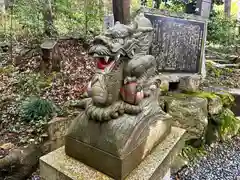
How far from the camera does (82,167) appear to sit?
1.70m

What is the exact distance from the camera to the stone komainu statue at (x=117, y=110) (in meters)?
1.53

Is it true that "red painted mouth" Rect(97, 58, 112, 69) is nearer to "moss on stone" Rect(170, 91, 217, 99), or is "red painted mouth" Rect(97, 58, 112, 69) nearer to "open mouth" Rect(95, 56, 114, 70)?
"open mouth" Rect(95, 56, 114, 70)

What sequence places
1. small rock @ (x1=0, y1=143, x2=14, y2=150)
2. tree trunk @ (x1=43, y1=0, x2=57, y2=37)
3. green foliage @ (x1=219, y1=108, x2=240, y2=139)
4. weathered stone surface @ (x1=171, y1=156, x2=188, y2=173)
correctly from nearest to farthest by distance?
small rock @ (x1=0, y1=143, x2=14, y2=150) < weathered stone surface @ (x1=171, y1=156, x2=188, y2=173) < green foliage @ (x1=219, y1=108, x2=240, y2=139) < tree trunk @ (x1=43, y1=0, x2=57, y2=37)

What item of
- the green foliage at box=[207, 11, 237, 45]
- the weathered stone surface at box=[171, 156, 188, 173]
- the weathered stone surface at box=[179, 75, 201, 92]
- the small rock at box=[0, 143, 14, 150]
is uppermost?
the green foliage at box=[207, 11, 237, 45]

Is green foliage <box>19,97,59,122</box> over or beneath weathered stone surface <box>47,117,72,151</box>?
over

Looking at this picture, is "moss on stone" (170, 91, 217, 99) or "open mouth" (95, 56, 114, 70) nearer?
"open mouth" (95, 56, 114, 70)

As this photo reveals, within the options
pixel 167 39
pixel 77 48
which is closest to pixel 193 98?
pixel 167 39

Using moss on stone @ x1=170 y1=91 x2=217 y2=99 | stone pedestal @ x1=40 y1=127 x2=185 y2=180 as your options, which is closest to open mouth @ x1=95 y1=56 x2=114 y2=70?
stone pedestal @ x1=40 y1=127 x2=185 y2=180

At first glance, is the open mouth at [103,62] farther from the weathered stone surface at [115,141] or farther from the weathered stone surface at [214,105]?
the weathered stone surface at [214,105]

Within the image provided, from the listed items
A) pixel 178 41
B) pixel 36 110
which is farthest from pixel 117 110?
pixel 178 41

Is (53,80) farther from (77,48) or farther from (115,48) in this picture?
(115,48)

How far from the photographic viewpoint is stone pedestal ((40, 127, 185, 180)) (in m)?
1.61

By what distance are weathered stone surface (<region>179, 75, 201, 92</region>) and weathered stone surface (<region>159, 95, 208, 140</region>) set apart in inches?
19.8

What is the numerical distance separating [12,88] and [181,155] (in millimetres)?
3264
